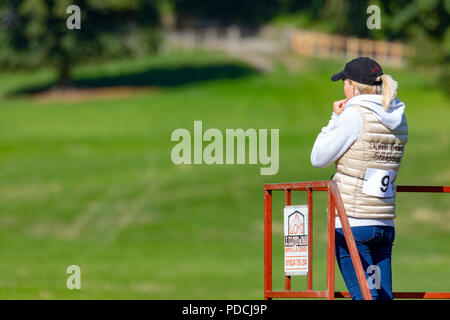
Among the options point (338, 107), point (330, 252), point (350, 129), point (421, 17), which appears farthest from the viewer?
point (421, 17)

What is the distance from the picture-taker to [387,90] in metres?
5.83

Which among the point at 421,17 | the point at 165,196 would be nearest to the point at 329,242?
the point at 421,17

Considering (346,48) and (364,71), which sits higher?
(346,48)

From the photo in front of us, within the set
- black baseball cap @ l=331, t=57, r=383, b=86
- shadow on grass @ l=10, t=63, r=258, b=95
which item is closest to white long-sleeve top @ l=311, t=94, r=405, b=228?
black baseball cap @ l=331, t=57, r=383, b=86

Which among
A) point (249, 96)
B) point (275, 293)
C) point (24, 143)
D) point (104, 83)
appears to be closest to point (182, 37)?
point (104, 83)

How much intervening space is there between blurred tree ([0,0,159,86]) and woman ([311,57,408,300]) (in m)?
45.8

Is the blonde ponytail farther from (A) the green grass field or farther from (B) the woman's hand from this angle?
(A) the green grass field

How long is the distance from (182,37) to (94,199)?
5209 cm

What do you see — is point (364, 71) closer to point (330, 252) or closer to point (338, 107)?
point (338, 107)

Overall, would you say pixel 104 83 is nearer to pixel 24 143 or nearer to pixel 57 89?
pixel 57 89

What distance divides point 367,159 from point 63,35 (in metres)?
48.8

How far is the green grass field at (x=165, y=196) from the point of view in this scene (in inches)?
861

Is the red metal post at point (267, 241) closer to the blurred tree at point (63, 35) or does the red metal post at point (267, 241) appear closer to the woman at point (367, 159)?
the woman at point (367, 159)
